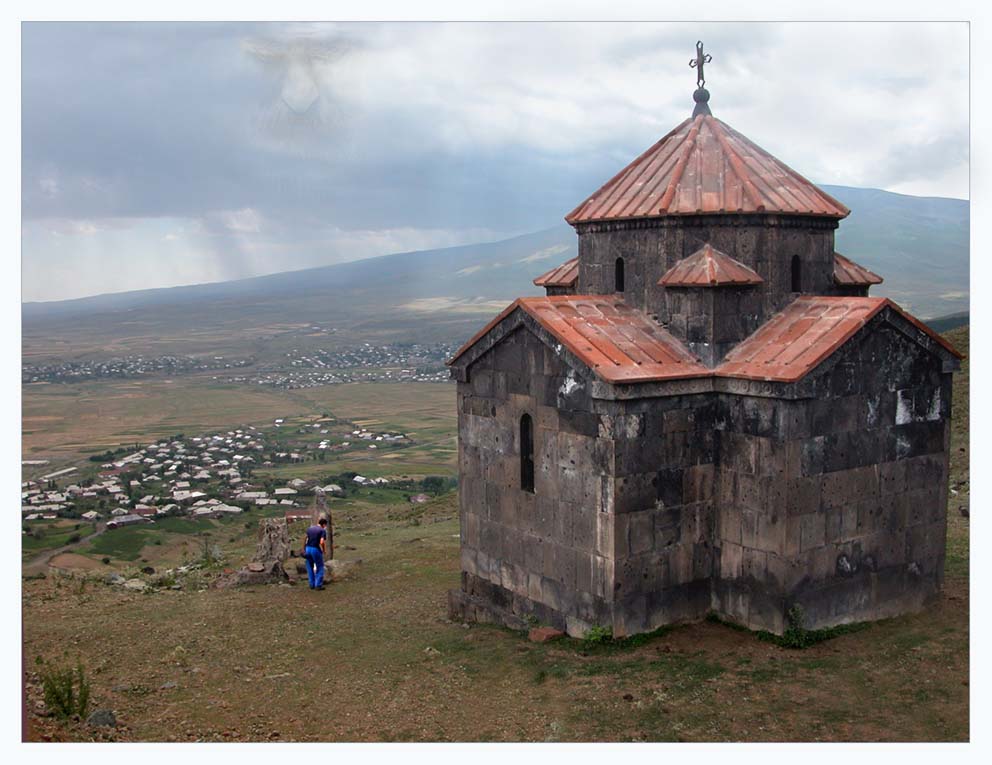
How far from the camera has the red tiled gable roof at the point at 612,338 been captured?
1074cm

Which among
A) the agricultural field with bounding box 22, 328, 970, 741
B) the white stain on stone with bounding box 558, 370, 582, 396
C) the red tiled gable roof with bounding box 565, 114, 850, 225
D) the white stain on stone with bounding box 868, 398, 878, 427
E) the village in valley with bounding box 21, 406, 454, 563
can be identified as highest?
the red tiled gable roof with bounding box 565, 114, 850, 225

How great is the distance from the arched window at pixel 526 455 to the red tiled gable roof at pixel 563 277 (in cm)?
305

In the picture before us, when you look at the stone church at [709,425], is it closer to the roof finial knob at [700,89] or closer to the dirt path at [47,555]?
the roof finial knob at [700,89]

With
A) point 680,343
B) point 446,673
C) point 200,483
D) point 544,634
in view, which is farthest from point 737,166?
point 200,483

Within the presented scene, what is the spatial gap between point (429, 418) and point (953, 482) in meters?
49.6

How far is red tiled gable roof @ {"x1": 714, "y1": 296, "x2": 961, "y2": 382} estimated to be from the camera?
1058cm

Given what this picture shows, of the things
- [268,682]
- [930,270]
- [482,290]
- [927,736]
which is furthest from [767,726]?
[482,290]

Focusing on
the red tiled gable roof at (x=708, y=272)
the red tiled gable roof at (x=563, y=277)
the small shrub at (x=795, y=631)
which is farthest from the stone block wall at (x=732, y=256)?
the small shrub at (x=795, y=631)

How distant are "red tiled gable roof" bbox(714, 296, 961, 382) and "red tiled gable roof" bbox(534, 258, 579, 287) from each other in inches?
134

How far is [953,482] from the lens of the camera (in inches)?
735

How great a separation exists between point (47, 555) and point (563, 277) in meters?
18.0

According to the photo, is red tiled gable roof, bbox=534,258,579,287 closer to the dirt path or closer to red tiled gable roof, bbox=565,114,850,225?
red tiled gable roof, bbox=565,114,850,225

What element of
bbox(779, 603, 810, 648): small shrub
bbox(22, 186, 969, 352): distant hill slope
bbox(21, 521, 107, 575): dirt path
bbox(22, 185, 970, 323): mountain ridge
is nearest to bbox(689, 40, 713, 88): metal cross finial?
bbox(779, 603, 810, 648): small shrub

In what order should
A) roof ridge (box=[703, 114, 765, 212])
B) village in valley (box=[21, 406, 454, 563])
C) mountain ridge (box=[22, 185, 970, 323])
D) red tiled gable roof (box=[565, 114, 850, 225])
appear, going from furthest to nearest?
mountain ridge (box=[22, 185, 970, 323]) → village in valley (box=[21, 406, 454, 563]) → red tiled gable roof (box=[565, 114, 850, 225]) → roof ridge (box=[703, 114, 765, 212])
